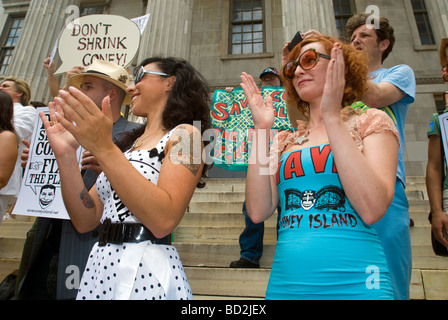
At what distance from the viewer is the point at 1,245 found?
12.4 ft

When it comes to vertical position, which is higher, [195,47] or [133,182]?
[195,47]

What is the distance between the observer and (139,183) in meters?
1.09

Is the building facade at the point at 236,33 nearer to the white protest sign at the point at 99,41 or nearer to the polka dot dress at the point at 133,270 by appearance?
the white protest sign at the point at 99,41

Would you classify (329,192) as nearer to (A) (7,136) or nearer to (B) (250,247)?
(B) (250,247)

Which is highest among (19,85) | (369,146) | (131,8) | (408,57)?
(131,8)

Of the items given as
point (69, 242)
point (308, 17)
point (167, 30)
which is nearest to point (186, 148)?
point (69, 242)

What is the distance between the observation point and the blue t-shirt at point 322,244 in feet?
3.52

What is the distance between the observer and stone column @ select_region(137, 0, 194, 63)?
762cm

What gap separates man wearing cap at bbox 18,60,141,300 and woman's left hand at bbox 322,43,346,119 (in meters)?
1.38

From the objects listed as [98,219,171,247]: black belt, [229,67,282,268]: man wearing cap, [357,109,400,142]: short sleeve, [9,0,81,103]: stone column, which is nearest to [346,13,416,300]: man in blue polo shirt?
[357,109,400,142]: short sleeve

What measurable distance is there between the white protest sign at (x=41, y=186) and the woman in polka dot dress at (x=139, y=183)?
560mm

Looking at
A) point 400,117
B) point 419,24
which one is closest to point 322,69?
point 400,117
